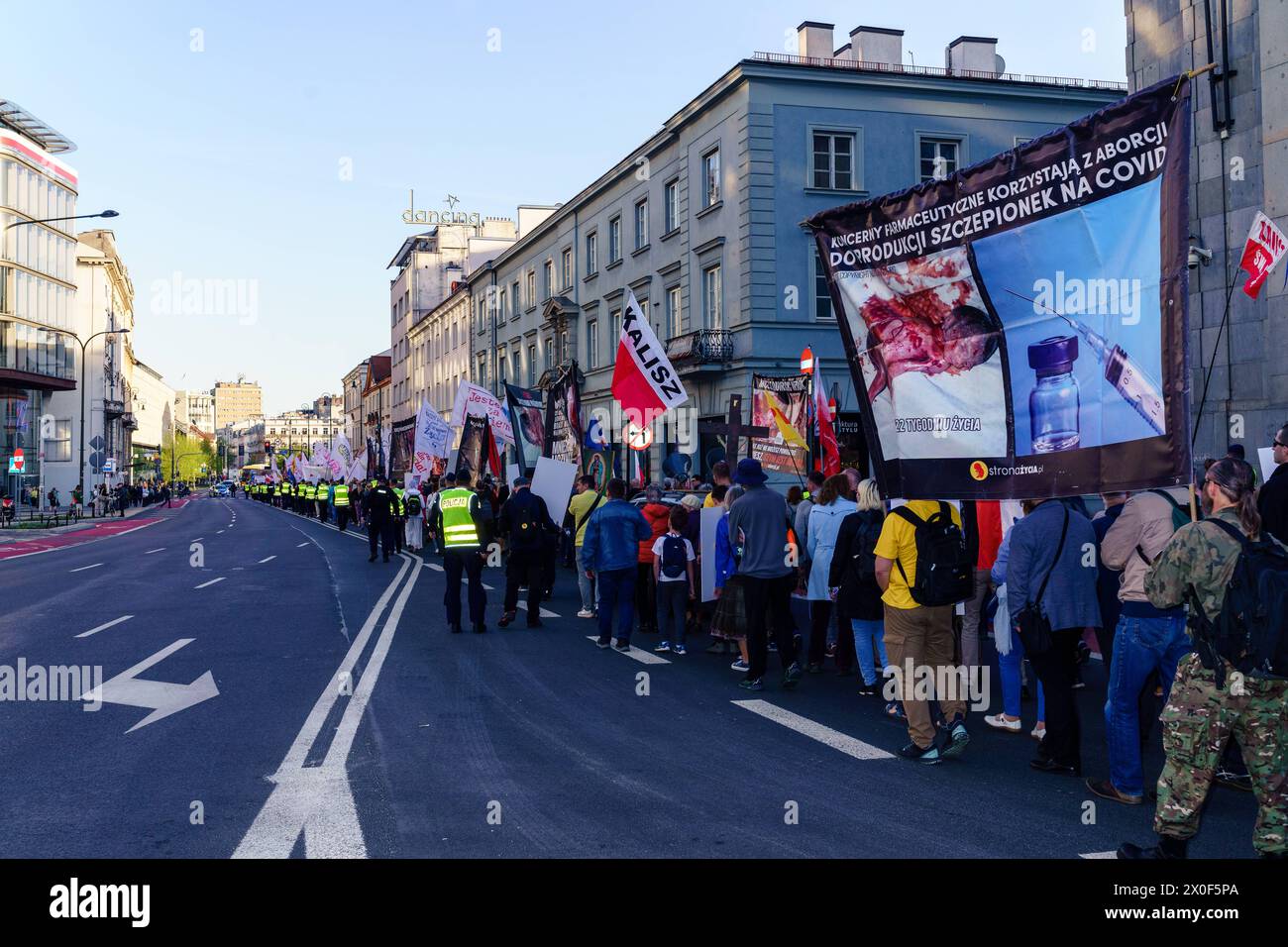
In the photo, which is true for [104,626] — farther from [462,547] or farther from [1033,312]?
[1033,312]

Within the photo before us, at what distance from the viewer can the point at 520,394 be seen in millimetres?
22406

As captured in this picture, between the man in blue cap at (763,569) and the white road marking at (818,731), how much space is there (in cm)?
61

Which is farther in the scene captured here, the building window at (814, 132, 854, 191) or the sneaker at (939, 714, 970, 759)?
the building window at (814, 132, 854, 191)

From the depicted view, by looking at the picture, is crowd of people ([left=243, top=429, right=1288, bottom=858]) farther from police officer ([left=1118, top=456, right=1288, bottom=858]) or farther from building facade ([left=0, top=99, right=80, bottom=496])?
building facade ([left=0, top=99, right=80, bottom=496])

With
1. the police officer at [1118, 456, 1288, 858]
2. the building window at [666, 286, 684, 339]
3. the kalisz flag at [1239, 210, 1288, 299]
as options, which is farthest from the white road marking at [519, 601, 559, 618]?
the building window at [666, 286, 684, 339]

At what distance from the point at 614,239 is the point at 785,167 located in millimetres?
11660

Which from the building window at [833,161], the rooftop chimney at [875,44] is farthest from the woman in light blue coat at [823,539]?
the rooftop chimney at [875,44]

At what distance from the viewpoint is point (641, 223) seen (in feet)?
125

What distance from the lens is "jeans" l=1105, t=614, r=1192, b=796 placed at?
5.75 meters

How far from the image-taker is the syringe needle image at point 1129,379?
5.78 meters

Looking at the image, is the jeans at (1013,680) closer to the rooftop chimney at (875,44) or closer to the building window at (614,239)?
the rooftop chimney at (875,44)

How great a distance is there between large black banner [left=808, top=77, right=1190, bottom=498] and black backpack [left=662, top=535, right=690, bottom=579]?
414 centimetres

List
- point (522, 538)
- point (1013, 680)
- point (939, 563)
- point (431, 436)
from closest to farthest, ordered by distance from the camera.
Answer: point (939, 563), point (1013, 680), point (522, 538), point (431, 436)

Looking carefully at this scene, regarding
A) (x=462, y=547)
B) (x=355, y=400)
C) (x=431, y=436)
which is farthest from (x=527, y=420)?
(x=355, y=400)
